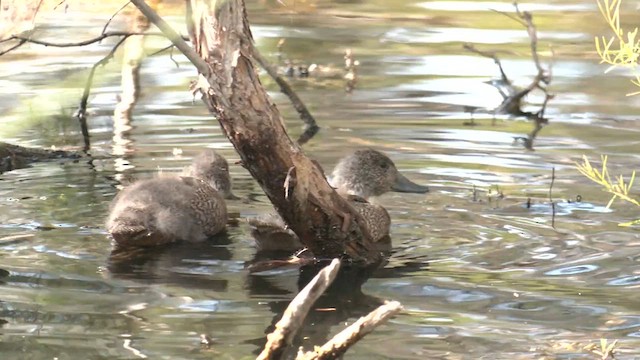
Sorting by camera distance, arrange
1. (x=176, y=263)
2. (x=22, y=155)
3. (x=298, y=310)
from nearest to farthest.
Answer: (x=298, y=310), (x=176, y=263), (x=22, y=155)

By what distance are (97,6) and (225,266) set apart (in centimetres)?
1006

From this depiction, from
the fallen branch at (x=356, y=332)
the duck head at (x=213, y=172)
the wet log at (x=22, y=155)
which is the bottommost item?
the wet log at (x=22, y=155)

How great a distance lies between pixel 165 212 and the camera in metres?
7.08

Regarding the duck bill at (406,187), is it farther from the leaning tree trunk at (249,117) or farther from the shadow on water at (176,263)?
the leaning tree trunk at (249,117)

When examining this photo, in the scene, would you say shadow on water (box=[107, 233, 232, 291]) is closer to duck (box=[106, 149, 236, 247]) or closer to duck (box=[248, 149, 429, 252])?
duck (box=[106, 149, 236, 247])

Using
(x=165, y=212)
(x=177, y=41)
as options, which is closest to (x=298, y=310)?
(x=177, y=41)

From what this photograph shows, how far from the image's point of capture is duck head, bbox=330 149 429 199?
801cm

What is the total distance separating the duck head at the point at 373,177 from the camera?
26.3 feet

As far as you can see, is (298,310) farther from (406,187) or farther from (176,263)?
(406,187)

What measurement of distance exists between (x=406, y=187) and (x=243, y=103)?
105 inches

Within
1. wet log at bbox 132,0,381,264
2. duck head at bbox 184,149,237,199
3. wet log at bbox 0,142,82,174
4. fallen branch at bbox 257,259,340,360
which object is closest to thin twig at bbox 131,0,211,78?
wet log at bbox 132,0,381,264

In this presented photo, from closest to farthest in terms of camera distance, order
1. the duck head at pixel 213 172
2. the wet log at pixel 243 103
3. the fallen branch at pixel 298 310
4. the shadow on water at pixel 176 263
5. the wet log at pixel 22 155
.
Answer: the fallen branch at pixel 298 310
the wet log at pixel 243 103
the shadow on water at pixel 176 263
the duck head at pixel 213 172
the wet log at pixel 22 155

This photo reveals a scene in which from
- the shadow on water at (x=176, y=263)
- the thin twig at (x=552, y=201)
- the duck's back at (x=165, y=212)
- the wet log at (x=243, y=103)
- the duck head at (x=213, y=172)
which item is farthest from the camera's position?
the duck head at (x=213, y=172)

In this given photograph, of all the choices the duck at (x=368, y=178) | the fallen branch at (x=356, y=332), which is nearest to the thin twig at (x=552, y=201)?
the duck at (x=368, y=178)
